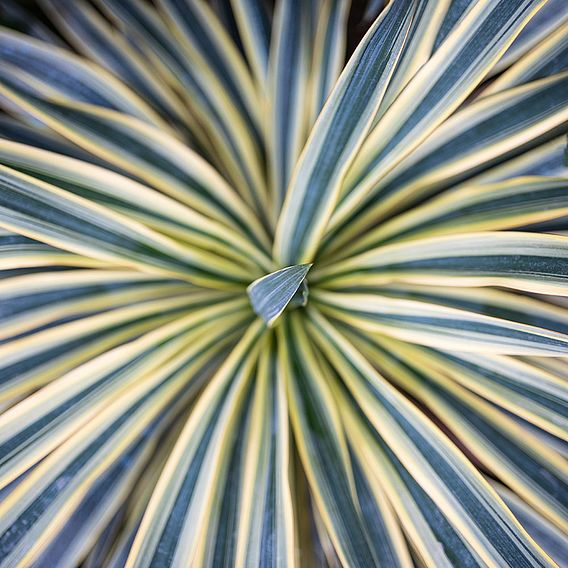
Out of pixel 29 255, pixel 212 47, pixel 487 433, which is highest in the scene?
pixel 212 47

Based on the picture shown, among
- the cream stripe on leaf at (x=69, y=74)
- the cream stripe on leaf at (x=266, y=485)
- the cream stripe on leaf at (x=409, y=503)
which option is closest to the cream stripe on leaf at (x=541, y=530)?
the cream stripe on leaf at (x=409, y=503)

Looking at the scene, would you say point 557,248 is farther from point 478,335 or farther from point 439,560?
point 439,560

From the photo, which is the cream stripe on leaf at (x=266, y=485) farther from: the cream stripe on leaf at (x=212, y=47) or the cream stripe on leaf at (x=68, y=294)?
the cream stripe on leaf at (x=212, y=47)

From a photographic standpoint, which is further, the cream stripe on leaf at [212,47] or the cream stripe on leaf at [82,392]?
the cream stripe on leaf at [212,47]

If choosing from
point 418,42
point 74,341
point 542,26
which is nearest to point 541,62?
point 542,26

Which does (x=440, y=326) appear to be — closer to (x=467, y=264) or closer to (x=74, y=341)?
(x=467, y=264)

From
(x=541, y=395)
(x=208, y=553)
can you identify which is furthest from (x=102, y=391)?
(x=541, y=395)

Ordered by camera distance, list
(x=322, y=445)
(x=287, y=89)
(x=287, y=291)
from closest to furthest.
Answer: (x=287, y=291), (x=322, y=445), (x=287, y=89)
